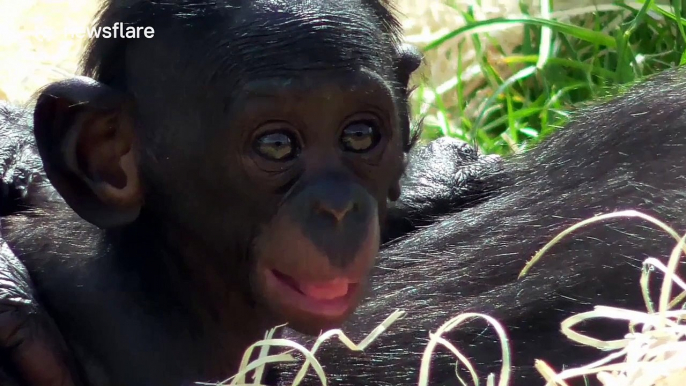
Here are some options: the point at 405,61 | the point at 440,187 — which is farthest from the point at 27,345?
the point at 440,187

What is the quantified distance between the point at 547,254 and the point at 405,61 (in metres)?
0.35

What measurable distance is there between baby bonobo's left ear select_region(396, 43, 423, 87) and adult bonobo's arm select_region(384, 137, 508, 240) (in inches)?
16.3

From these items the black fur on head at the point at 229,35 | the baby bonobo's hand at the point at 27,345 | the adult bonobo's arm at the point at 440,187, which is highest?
the black fur on head at the point at 229,35

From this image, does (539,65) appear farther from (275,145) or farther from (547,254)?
(275,145)

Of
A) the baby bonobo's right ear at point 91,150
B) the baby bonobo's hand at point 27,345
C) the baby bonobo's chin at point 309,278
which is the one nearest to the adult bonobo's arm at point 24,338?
the baby bonobo's hand at point 27,345

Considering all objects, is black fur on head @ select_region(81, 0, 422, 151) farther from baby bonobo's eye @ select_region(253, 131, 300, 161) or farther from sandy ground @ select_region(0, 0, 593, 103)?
sandy ground @ select_region(0, 0, 593, 103)

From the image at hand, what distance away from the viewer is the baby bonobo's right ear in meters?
1.53

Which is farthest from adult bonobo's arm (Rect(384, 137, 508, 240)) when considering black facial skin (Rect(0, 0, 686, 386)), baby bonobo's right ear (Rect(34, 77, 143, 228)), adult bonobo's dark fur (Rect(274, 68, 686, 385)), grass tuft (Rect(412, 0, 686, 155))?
baby bonobo's right ear (Rect(34, 77, 143, 228))

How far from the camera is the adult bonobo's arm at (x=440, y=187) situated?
2.11 meters

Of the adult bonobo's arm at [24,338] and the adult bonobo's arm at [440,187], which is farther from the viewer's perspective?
the adult bonobo's arm at [440,187]

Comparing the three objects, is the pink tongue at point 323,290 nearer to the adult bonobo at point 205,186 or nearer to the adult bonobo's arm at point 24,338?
the adult bonobo at point 205,186

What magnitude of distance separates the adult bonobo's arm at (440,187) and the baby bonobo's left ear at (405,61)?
1.36 ft

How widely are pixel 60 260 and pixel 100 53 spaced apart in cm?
32

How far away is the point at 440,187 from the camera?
2164 millimetres
